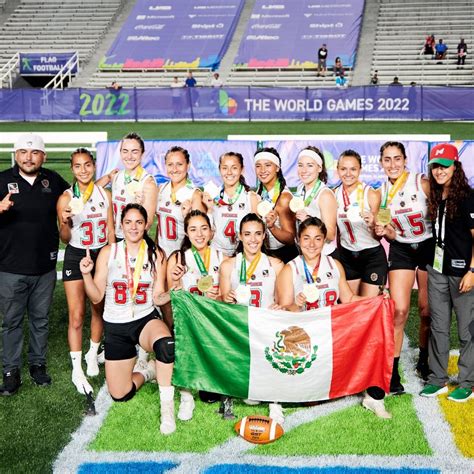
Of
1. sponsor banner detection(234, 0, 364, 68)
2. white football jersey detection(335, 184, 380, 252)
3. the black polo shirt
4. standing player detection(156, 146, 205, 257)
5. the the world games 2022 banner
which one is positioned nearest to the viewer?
the black polo shirt

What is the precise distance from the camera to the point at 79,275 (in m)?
5.97

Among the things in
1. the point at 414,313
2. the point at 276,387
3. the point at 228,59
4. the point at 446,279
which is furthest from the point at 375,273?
the point at 228,59

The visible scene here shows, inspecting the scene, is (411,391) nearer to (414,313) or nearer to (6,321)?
(414,313)

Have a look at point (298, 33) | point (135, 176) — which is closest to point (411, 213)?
point (135, 176)

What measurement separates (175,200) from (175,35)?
36.1 meters

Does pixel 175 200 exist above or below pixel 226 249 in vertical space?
above

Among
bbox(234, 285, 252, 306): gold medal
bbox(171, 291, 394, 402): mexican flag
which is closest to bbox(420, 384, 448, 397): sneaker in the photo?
bbox(171, 291, 394, 402): mexican flag

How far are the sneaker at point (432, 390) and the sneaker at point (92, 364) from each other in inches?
118

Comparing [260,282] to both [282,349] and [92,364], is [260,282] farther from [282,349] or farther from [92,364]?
[92,364]

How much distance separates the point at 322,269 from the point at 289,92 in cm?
2227

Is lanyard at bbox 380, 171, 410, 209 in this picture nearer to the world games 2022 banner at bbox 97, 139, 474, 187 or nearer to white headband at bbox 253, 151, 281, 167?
white headband at bbox 253, 151, 281, 167

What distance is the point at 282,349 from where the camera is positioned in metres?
5.23

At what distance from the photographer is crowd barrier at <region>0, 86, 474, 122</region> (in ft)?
84.6

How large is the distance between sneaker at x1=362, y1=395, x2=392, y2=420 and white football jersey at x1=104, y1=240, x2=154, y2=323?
1.99 metres
